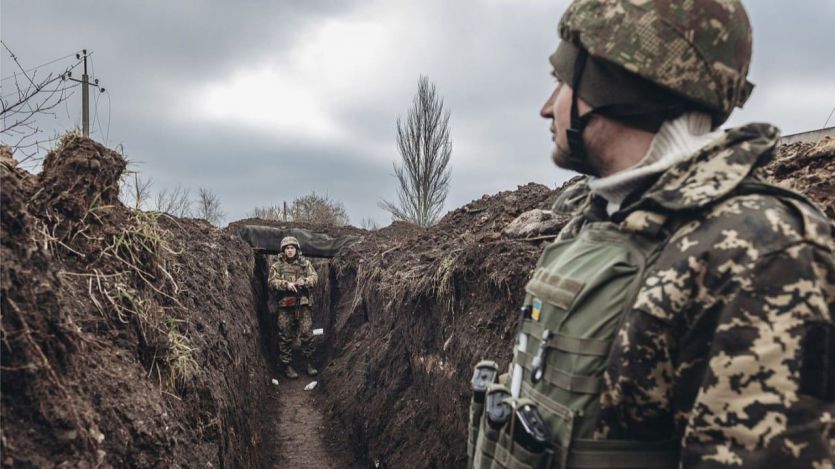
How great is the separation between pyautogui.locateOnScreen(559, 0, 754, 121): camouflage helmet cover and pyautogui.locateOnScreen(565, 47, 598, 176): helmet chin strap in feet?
0.32

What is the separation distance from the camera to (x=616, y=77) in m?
1.58

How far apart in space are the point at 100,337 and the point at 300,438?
17.6ft

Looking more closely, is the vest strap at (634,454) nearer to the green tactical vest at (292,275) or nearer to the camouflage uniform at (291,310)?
the camouflage uniform at (291,310)

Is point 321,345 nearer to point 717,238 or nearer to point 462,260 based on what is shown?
point 462,260

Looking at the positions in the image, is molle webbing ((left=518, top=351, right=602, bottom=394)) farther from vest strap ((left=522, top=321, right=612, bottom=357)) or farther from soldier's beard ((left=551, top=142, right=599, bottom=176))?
soldier's beard ((left=551, top=142, right=599, bottom=176))

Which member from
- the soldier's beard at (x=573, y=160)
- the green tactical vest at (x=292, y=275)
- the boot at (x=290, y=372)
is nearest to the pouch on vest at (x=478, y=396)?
the soldier's beard at (x=573, y=160)

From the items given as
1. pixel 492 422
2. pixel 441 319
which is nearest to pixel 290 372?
pixel 441 319

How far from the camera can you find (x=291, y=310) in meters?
11.0

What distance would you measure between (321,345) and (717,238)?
11.7 metres

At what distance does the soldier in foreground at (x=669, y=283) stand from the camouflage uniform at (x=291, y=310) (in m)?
9.51

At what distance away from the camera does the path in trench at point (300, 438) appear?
7.06m

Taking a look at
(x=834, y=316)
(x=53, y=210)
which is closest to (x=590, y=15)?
(x=834, y=316)

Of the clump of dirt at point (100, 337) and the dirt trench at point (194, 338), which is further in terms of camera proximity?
the dirt trench at point (194, 338)

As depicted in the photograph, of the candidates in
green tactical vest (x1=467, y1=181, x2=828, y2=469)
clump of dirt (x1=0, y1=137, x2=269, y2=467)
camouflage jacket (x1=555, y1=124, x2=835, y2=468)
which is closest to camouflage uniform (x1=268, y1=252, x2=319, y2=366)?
clump of dirt (x1=0, y1=137, x2=269, y2=467)
